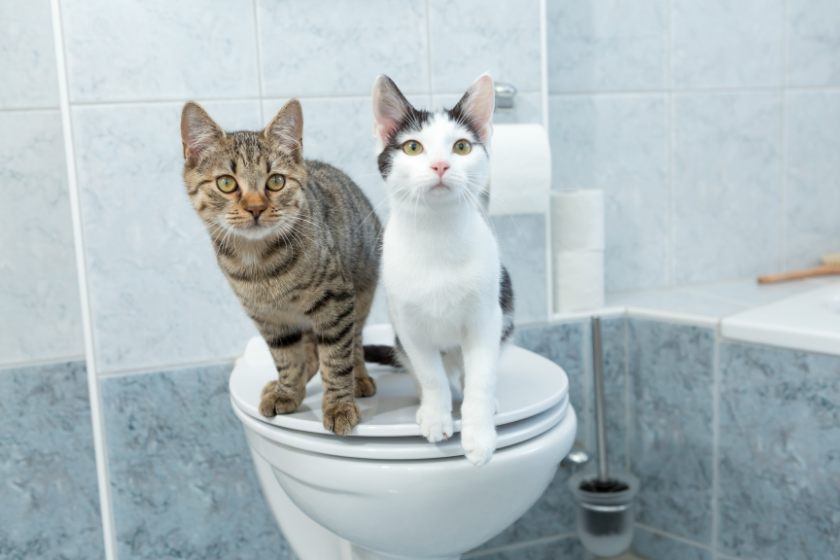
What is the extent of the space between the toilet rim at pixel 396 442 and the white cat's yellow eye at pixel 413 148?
1.07 ft

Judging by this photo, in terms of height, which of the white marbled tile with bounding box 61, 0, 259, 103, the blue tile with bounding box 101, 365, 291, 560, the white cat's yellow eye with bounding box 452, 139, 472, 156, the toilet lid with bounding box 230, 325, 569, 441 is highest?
the white marbled tile with bounding box 61, 0, 259, 103

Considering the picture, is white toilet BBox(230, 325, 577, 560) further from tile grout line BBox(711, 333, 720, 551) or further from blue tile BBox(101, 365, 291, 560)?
tile grout line BBox(711, 333, 720, 551)

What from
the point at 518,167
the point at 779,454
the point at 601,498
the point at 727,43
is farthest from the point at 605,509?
the point at 727,43

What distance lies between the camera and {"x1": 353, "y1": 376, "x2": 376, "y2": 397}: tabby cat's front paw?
3.00 ft

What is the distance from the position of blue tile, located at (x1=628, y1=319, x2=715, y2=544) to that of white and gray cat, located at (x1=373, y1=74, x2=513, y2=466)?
682 millimetres

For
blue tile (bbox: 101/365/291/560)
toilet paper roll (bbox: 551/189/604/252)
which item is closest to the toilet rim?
blue tile (bbox: 101/365/291/560)

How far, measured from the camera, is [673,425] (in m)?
1.34

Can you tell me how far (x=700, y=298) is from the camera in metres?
1.47

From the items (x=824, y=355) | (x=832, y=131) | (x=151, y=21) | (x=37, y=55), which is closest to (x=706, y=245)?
(x=832, y=131)

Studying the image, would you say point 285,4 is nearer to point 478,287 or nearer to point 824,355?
point 478,287

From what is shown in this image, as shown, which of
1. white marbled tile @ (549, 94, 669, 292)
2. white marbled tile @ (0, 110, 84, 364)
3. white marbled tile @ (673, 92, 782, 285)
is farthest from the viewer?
white marbled tile @ (673, 92, 782, 285)

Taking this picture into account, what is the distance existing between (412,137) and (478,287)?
184mm

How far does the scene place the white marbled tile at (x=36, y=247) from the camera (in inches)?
45.1

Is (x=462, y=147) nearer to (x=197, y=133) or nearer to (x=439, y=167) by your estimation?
(x=439, y=167)
